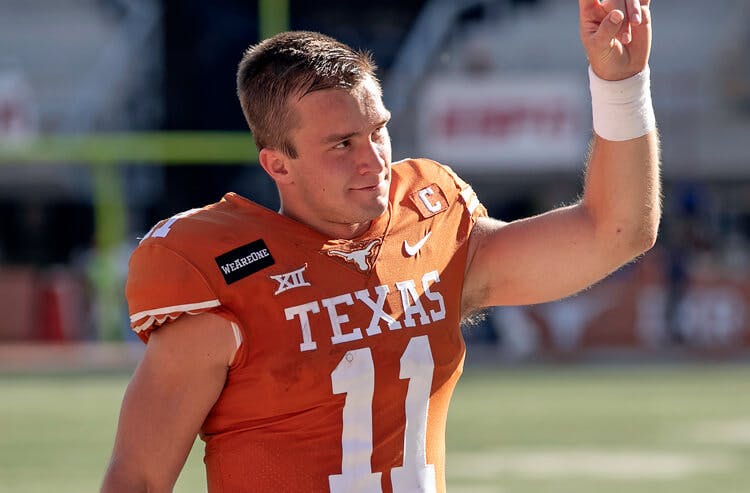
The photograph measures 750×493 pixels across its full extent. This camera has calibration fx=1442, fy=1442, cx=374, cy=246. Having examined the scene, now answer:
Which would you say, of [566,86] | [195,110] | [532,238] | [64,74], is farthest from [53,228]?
[532,238]

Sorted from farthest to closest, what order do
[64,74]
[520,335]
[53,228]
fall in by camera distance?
Result: [53,228], [64,74], [520,335]

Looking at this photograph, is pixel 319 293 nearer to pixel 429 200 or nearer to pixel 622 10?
pixel 429 200

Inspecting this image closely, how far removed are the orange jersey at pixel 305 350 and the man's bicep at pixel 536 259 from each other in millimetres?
202

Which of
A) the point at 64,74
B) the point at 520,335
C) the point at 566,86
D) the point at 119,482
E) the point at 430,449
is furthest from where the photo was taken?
the point at 64,74

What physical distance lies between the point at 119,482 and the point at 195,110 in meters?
14.3

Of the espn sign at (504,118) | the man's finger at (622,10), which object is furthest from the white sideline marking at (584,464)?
the espn sign at (504,118)

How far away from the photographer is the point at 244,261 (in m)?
2.70

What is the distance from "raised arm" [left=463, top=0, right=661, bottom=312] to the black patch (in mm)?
464

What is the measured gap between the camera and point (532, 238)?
2.93m

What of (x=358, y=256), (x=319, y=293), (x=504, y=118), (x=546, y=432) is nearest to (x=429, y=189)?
(x=358, y=256)

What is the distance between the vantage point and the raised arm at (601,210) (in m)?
2.69

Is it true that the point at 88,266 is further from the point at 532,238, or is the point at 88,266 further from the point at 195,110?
the point at 532,238

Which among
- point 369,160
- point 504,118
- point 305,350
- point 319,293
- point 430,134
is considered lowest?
point 305,350

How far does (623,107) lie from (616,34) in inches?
5.9
